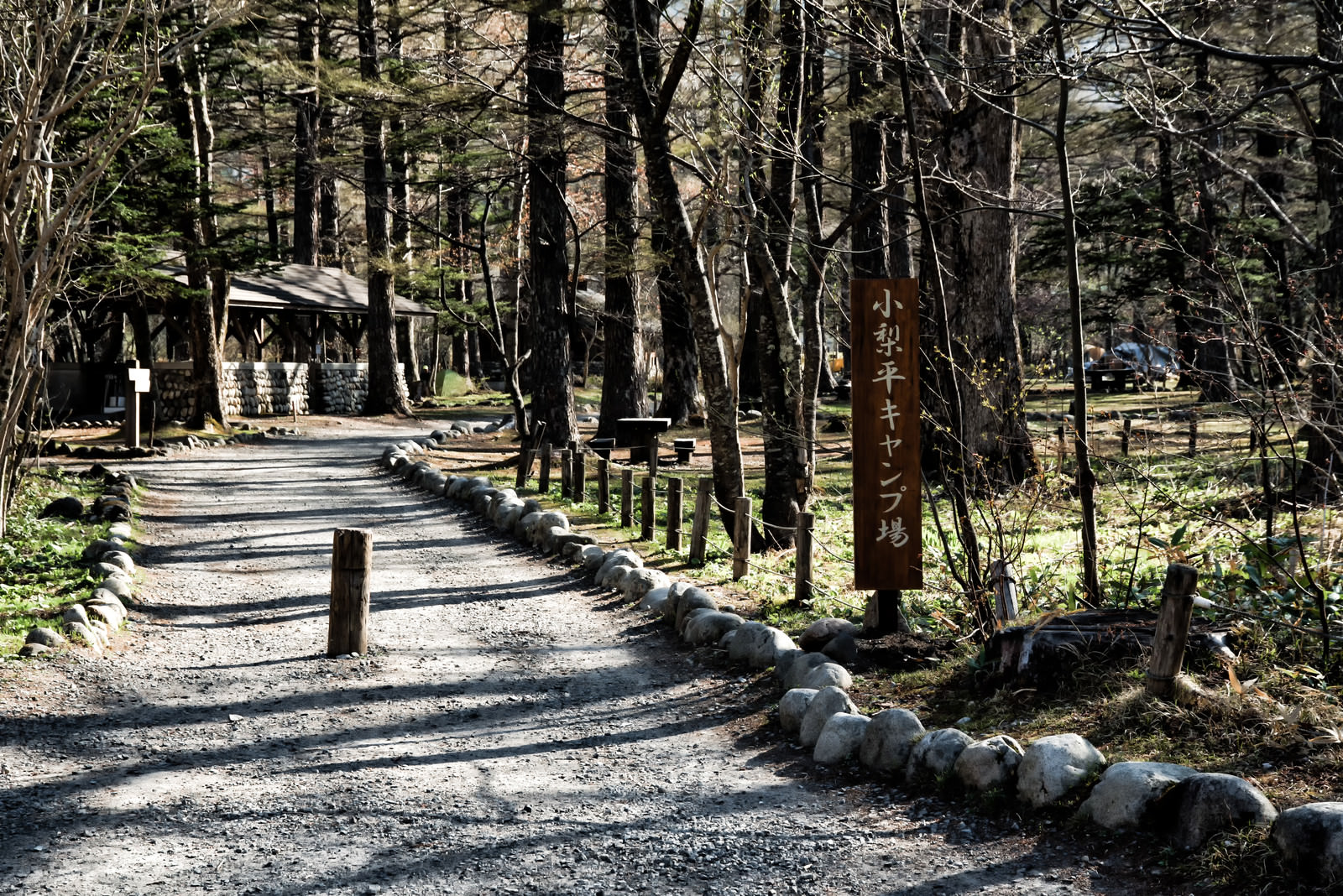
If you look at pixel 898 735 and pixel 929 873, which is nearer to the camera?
pixel 929 873

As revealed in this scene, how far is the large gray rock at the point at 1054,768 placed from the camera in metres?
4.08

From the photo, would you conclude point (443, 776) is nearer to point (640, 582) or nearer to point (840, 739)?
point (840, 739)

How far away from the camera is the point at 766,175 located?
1653 centimetres

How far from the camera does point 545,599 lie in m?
8.52

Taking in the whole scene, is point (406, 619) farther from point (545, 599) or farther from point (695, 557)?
point (695, 557)

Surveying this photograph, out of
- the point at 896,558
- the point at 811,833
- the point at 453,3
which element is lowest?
the point at 811,833

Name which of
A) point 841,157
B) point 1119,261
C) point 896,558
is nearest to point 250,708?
point 896,558

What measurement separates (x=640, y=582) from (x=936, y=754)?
388 centimetres

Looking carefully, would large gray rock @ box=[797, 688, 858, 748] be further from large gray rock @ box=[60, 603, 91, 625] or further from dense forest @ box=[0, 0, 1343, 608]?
large gray rock @ box=[60, 603, 91, 625]

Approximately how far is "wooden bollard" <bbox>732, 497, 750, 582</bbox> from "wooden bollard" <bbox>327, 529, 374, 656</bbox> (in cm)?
283

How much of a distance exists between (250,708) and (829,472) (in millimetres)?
11827

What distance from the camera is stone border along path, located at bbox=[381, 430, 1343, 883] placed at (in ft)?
11.1

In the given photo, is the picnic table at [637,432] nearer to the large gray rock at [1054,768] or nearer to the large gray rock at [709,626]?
the large gray rock at [709,626]

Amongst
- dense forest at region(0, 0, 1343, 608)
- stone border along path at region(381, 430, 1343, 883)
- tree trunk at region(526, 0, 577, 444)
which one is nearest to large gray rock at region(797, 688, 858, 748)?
stone border along path at region(381, 430, 1343, 883)
